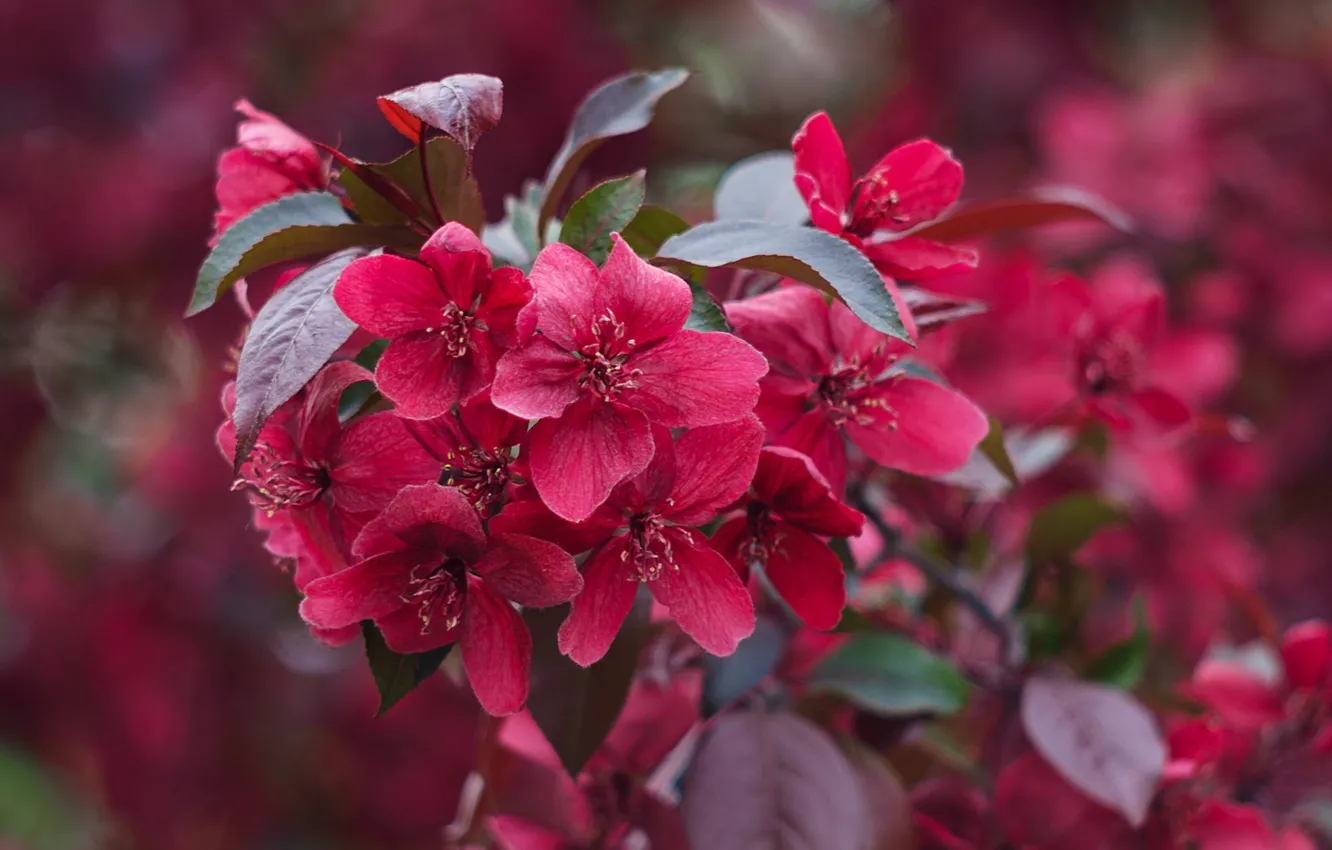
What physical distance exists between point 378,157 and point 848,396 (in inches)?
53.2

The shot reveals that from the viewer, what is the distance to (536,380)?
47 centimetres

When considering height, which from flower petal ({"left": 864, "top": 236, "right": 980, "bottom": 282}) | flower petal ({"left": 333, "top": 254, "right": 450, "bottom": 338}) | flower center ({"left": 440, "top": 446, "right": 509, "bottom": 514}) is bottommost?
flower center ({"left": 440, "top": 446, "right": 509, "bottom": 514})

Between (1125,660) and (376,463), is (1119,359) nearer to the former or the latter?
(1125,660)

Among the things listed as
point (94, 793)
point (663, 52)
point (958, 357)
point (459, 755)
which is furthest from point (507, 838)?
point (94, 793)

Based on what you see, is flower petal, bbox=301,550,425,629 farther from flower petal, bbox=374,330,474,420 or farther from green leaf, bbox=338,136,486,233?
green leaf, bbox=338,136,486,233

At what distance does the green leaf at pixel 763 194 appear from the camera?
65 cm

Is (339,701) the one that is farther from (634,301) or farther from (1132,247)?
(634,301)

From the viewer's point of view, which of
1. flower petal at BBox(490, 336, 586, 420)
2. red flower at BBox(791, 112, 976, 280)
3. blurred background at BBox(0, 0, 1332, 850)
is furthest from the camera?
blurred background at BBox(0, 0, 1332, 850)

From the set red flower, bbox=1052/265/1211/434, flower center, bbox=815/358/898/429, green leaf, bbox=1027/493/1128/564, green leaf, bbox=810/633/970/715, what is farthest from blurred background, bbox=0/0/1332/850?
flower center, bbox=815/358/898/429

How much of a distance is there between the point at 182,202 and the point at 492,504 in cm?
157

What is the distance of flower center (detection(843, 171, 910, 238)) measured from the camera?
1.87 feet

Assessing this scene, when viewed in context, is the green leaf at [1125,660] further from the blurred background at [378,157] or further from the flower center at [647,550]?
the blurred background at [378,157]

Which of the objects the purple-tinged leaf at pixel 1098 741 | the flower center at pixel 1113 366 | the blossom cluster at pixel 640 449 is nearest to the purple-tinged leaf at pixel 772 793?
the blossom cluster at pixel 640 449

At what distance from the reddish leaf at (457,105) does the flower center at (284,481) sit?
6.2 inches
